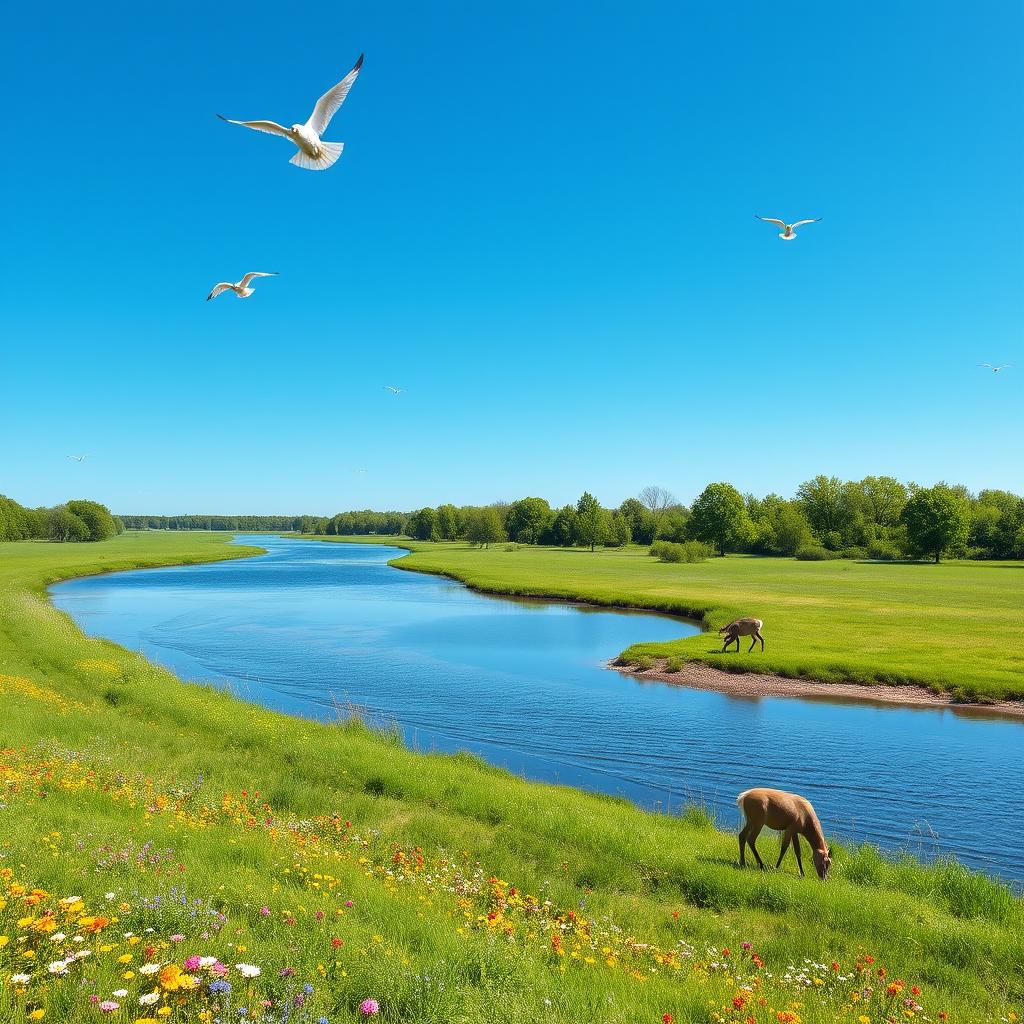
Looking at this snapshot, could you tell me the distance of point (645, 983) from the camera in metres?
6.70

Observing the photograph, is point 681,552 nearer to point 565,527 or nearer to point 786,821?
point 565,527

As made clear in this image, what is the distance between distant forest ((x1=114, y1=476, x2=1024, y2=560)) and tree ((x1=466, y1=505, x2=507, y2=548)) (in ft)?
0.87

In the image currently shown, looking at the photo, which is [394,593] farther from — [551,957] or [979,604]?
[551,957]

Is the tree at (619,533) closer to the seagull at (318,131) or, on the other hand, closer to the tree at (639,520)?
the tree at (639,520)

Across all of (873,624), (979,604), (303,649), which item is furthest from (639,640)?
(979,604)

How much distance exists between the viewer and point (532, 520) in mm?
185250

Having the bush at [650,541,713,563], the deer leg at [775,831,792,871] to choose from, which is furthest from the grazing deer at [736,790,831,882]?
the bush at [650,541,713,563]

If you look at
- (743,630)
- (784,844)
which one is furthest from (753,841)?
(743,630)

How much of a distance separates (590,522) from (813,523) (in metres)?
49.3

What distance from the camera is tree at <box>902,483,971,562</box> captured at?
11150cm

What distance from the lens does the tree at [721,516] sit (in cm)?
12619

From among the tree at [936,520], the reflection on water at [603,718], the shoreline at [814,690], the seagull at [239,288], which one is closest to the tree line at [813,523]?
the tree at [936,520]

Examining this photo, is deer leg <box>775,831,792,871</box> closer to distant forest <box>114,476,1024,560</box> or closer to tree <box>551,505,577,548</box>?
distant forest <box>114,476,1024,560</box>

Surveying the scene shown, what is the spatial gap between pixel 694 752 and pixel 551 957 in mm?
16304
